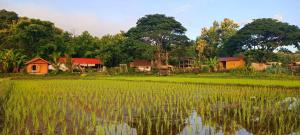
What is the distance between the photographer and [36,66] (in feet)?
134

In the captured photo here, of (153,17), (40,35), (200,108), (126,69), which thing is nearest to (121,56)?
(126,69)

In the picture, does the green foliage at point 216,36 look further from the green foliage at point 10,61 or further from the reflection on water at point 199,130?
the reflection on water at point 199,130

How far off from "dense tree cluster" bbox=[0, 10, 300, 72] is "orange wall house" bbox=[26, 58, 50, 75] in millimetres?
1172

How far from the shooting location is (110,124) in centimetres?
744

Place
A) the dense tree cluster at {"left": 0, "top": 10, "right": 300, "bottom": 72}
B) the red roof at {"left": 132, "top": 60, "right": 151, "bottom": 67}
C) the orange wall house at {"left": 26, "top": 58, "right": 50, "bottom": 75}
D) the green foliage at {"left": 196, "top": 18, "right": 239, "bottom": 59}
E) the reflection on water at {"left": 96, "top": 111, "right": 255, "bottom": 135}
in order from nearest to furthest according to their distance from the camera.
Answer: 1. the reflection on water at {"left": 96, "top": 111, "right": 255, "bottom": 135}
2. the orange wall house at {"left": 26, "top": 58, "right": 50, "bottom": 75}
3. the dense tree cluster at {"left": 0, "top": 10, "right": 300, "bottom": 72}
4. the red roof at {"left": 132, "top": 60, "right": 151, "bottom": 67}
5. the green foliage at {"left": 196, "top": 18, "right": 239, "bottom": 59}

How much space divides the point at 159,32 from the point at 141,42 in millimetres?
2815

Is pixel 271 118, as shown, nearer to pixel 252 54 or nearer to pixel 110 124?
pixel 110 124

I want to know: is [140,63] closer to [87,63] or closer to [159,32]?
[159,32]

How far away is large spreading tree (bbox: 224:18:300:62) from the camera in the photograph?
45.4 m

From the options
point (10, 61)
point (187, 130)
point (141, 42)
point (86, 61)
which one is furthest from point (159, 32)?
point (187, 130)

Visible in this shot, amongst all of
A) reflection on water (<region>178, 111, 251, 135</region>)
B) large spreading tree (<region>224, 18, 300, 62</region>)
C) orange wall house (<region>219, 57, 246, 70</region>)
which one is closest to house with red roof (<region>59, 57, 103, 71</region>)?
orange wall house (<region>219, 57, 246, 70</region>)

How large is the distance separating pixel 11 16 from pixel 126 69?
25221mm

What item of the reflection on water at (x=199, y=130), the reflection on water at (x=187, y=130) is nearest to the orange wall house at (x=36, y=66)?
the reflection on water at (x=187, y=130)

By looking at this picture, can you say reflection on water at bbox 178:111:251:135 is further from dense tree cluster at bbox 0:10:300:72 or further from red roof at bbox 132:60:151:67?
red roof at bbox 132:60:151:67
